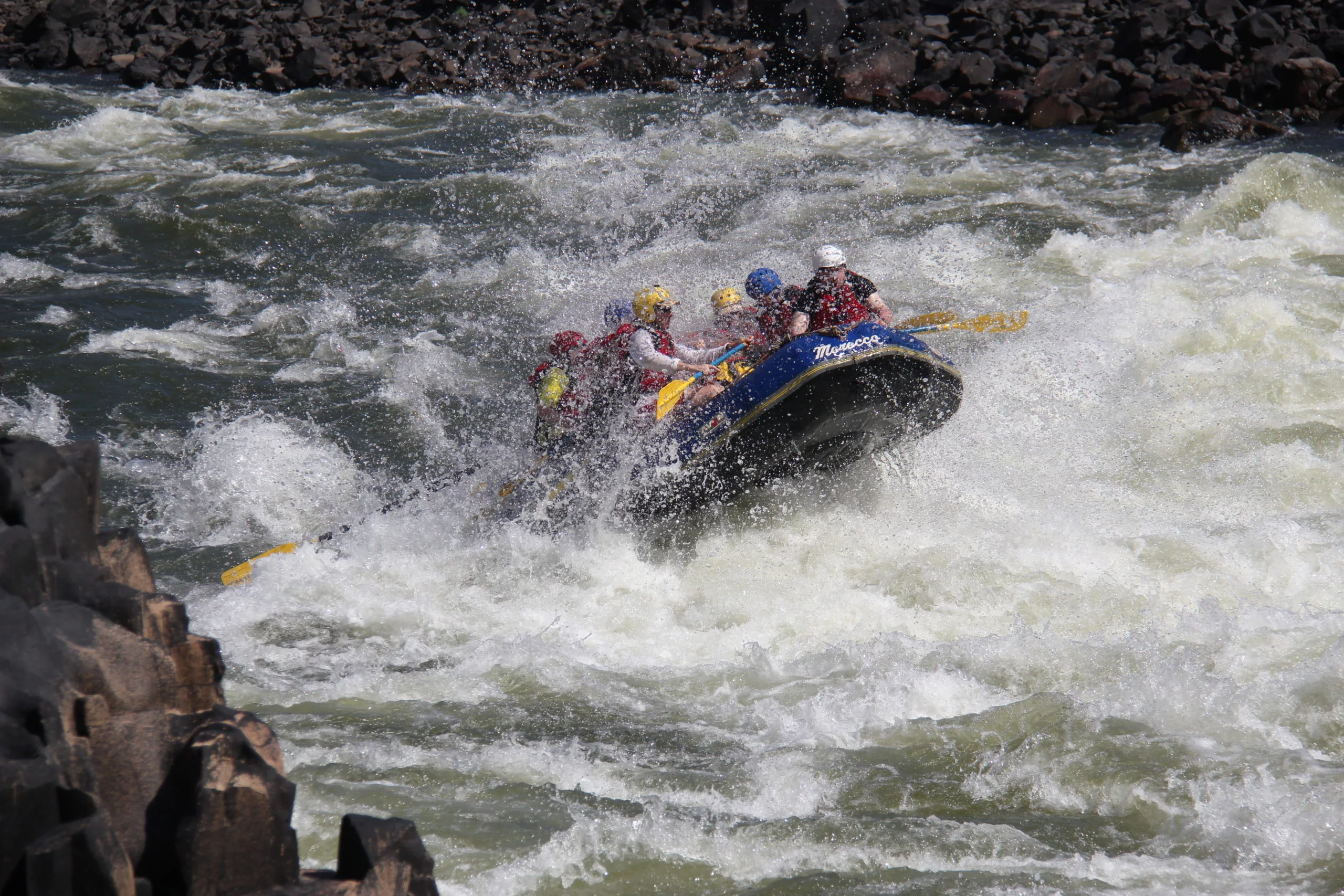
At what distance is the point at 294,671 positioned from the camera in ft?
17.9

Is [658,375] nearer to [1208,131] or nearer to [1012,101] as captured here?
[1208,131]

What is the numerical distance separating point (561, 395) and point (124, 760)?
5.24 m

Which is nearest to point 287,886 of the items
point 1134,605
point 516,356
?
point 1134,605

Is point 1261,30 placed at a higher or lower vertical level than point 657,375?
higher

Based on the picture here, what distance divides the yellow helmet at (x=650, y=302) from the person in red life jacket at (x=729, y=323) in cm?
40

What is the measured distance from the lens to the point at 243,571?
6605mm

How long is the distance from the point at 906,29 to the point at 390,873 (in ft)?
56.0

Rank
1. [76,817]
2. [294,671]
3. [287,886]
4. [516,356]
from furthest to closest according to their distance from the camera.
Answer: [516,356], [294,671], [287,886], [76,817]

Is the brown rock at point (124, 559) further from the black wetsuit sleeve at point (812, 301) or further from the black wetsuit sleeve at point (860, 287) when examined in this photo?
the black wetsuit sleeve at point (860, 287)

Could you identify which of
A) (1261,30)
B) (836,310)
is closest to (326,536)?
(836,310)

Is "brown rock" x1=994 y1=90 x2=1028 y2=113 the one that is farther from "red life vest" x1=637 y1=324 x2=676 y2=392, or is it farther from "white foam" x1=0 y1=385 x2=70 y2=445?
"white foam" x1=0 y1=385 x2=70 y2=445

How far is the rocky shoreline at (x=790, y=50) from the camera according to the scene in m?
14.7

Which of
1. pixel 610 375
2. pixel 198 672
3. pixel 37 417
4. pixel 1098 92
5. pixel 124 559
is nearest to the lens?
pixel 198 672

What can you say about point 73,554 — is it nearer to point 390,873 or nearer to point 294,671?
point 390,873
